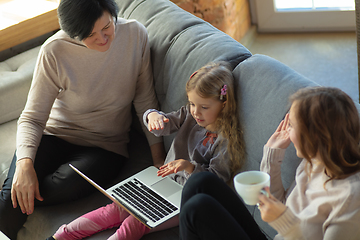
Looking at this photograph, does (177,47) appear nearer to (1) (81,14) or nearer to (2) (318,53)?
(1) (81,14)

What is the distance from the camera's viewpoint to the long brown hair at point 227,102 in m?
1.28

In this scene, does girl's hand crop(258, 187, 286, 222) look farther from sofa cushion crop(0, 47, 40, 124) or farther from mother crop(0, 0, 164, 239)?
sofa cushion crop(0, 47, 40, 124)

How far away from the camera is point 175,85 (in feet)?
5.14

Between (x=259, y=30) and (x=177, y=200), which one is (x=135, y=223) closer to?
(x=177, y=200)

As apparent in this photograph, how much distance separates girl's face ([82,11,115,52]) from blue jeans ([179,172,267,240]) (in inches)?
26.3

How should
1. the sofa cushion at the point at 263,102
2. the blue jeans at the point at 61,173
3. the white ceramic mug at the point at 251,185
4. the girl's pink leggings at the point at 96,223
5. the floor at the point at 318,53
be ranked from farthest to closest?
1. the floor at the point at 318,53
2. the blue jeans at the point at 61,173
3. the girl's pink leggings at the point at 96,223
4. the sofa cushion at the point at 263,102
5. the white ceramic mug at the point at 251,185

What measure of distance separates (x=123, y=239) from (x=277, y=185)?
0.58m

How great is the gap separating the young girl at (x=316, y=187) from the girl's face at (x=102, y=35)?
75cm

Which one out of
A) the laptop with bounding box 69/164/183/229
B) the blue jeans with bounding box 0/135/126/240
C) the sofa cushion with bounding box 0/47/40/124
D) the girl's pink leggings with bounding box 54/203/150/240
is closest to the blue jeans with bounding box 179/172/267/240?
the laptop with bounding box 69/164/183/229

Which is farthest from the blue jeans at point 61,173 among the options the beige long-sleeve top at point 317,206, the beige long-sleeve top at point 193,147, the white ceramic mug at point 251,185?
the white ceramic mug at point 251,185

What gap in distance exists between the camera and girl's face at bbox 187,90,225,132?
1312 mm

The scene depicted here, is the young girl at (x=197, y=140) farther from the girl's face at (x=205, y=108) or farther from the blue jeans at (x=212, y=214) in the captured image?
the blue jeans at (x=212, y=214)

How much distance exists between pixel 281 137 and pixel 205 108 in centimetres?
32

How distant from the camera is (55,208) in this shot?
5.18 feet
